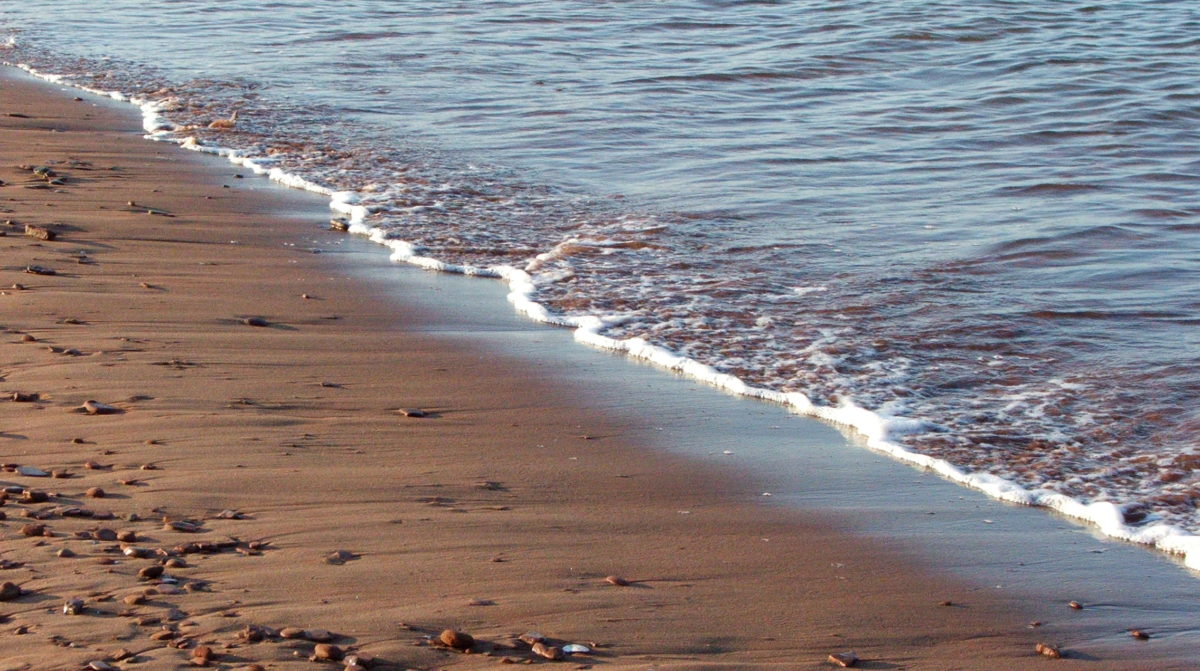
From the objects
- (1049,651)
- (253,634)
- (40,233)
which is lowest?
(1049,651)

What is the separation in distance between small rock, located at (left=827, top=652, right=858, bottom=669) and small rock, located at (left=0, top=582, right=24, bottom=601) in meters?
1.84

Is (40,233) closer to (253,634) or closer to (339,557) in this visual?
(339,557)

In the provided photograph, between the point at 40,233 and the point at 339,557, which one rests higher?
the point at 40,233

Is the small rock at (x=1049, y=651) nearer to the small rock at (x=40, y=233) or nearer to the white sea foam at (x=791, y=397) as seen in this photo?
the white sea foam at (x=791, y=397)

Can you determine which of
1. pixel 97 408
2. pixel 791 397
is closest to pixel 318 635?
pixel 97 408

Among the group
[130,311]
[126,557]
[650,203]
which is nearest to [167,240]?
[130,311]

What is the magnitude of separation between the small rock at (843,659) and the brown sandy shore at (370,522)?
0.09 feet

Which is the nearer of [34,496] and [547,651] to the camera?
[547,651]

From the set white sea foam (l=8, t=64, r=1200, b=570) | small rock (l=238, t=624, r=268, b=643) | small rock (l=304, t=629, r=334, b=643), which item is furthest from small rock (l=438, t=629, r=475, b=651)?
white sea foam (l=8, t=64, r=1200, b=570)

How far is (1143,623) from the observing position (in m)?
3.19

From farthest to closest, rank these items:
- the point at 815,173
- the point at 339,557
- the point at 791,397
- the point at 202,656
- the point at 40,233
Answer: the point at 815,173, the point at 40,233, the point at 791,397, the point at 339,557, the point at 202,656

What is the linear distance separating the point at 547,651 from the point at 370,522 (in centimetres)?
80

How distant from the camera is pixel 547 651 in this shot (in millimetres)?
2791

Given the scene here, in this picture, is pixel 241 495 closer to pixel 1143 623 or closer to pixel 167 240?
pixel 1143 623
